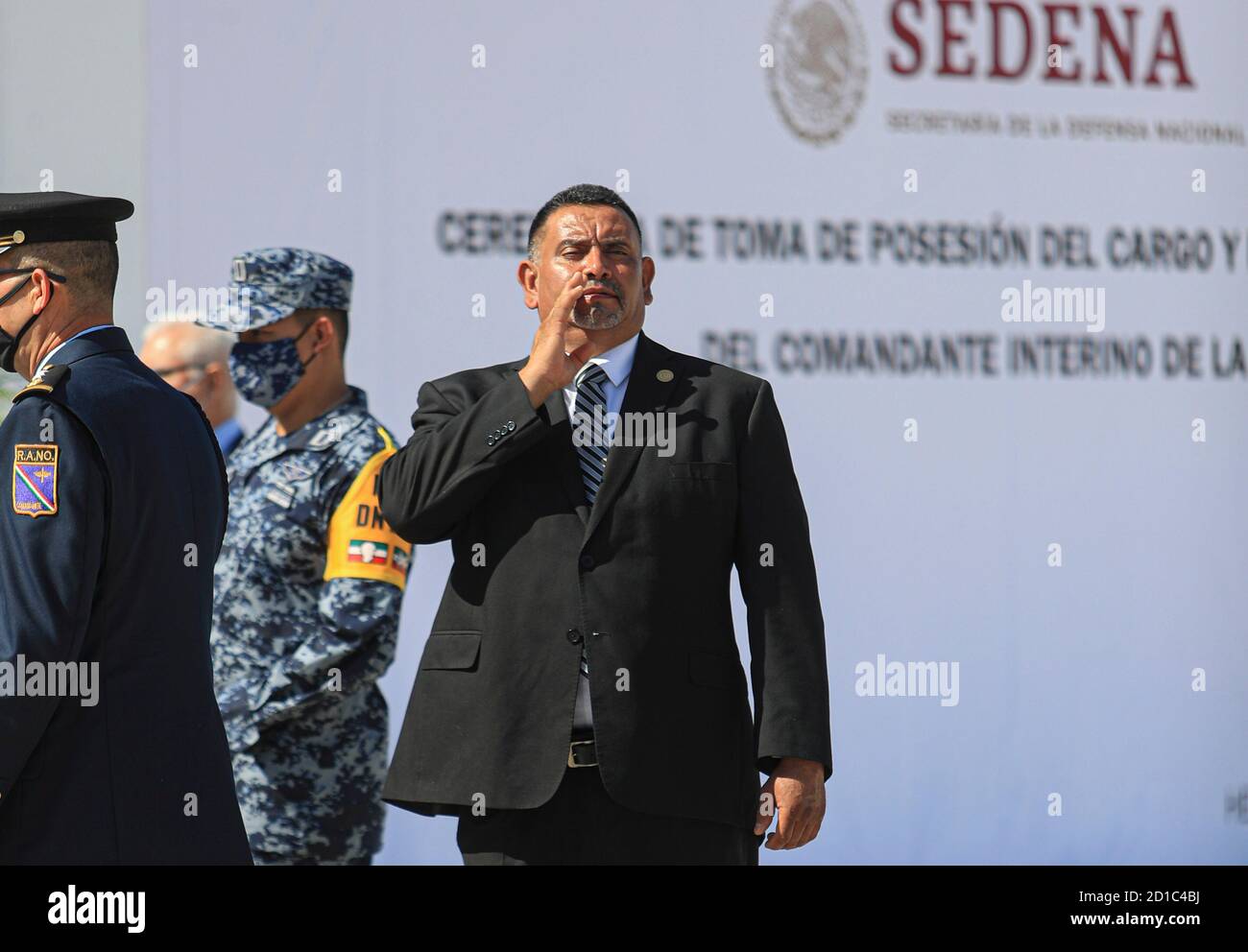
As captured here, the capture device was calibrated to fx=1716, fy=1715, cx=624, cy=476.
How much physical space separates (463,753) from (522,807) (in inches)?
5.0

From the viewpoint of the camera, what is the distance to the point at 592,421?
262 cm

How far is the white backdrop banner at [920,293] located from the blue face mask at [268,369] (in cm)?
68

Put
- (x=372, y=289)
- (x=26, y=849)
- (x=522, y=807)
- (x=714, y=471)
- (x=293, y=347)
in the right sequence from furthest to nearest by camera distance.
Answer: (x=372, y=289)
(x=293, y=347)
(x=714, y=471)
(x=522, y=807)
(x=26, y=849)

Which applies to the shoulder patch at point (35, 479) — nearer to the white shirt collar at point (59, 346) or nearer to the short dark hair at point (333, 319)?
the white shirt collar at point (59, 346)

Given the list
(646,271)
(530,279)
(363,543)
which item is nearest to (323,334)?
(363,543)

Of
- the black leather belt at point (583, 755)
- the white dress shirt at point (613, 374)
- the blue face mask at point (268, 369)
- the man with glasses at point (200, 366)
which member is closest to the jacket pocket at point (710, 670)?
the black leather belt at point (583, 755)

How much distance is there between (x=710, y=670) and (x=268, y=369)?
126 cm

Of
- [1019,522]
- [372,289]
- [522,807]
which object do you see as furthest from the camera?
[1019,522]

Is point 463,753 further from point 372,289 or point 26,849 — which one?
point 372,289

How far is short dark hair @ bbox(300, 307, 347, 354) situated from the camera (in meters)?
3.37

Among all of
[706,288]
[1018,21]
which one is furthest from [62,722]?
[1018,21]

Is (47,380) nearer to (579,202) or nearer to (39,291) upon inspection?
(39,291)

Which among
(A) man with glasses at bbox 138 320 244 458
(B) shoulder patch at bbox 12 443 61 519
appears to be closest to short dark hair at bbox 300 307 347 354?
(A) man with glasses at bbox 138 320 244 458

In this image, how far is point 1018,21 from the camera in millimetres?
4535
